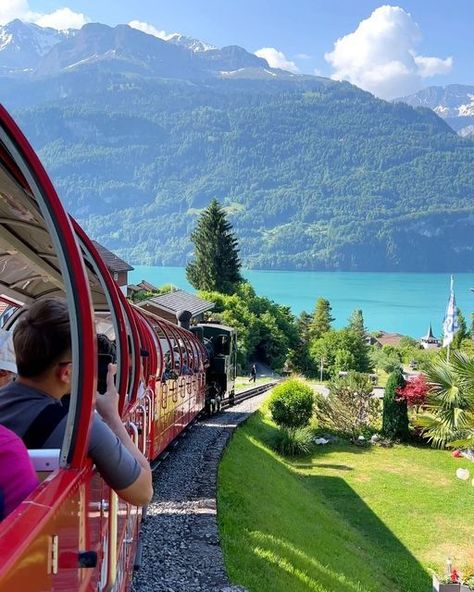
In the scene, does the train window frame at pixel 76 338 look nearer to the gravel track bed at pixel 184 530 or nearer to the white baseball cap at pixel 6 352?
the white baseball cap at pixel 6 352

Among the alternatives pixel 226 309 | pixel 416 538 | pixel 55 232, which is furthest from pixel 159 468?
pixel 226 309

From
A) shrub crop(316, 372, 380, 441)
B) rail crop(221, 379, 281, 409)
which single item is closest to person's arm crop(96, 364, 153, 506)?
rail crop(221, 379, 281, 409)

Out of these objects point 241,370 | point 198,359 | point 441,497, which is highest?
point 198,359

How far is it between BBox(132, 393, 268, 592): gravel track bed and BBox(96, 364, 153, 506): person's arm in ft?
13.2

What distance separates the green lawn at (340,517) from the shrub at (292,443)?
0.36 meters

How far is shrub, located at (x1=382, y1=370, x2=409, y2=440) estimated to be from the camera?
71.9ft

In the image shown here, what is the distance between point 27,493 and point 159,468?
31.5 feet

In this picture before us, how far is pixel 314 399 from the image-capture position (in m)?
23.2

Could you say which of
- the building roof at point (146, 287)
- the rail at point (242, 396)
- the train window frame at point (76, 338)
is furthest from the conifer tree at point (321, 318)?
the train window frame at point (76, 338)

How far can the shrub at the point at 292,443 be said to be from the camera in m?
19.3

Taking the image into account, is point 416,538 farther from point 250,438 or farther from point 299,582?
point 299,582

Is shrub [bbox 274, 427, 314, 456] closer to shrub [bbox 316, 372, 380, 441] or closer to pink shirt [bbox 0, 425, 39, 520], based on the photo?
shrub [bbox 316, 372, 380, 441]

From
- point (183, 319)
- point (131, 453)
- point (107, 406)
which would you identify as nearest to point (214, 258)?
point (183, 319)

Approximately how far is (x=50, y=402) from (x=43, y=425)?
116mm
